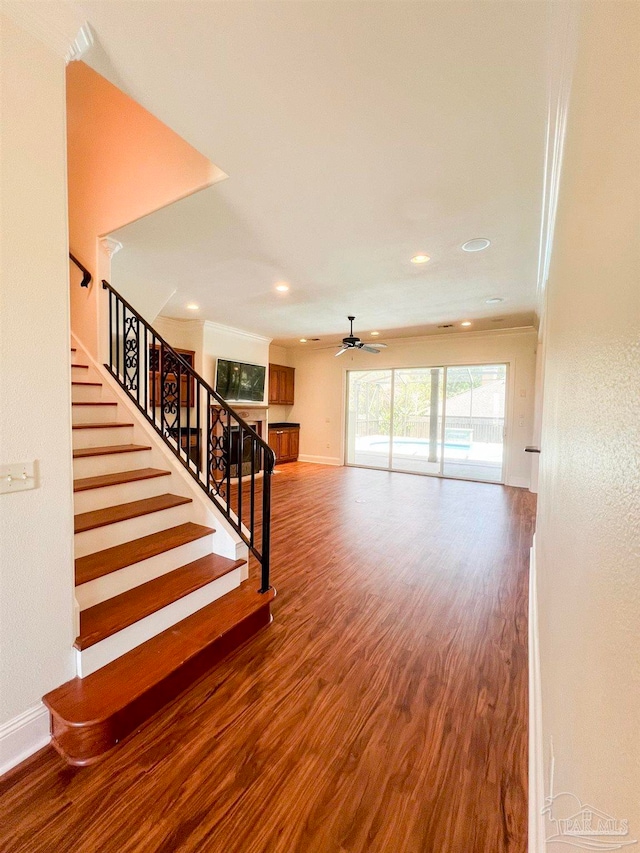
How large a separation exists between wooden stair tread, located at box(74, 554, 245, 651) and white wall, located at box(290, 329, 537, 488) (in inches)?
229

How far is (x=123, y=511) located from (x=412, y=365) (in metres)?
6.40

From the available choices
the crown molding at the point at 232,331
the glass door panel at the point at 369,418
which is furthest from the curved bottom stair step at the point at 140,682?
the glass door panel at the point at 369,418

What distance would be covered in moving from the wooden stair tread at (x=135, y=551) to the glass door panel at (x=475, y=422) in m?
5.84

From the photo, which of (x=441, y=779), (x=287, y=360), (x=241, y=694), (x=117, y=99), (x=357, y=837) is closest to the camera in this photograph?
(x=357, y=837)

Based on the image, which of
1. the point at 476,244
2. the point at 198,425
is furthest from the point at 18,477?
the point at 476,244

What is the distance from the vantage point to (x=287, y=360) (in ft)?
29.6

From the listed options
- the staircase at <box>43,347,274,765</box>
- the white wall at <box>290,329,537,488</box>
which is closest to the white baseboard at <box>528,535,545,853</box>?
the staircase at <box>43,347,274,765</box>

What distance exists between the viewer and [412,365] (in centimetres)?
741

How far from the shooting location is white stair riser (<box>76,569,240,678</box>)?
1573 millimetres

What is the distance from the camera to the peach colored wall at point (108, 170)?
93.7 inches

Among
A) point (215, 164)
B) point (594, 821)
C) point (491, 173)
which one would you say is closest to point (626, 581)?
point (594, 821)

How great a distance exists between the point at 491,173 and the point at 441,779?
3019 mm

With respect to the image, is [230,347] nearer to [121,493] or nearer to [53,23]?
[121,493]

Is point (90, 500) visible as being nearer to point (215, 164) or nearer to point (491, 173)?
point (215, 164)
